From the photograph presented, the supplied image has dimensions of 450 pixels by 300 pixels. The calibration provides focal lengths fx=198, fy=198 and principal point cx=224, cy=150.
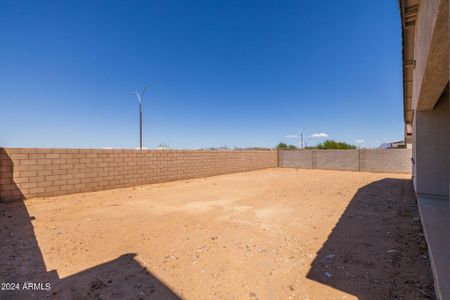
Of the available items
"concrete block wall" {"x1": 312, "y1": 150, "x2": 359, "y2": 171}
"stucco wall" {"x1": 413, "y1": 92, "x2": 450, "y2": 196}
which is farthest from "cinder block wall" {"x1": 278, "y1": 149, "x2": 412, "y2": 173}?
"stucco wall" {"x1": 413, "y1": 92, "x2": 450, "y2": 196}

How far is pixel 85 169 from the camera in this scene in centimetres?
622

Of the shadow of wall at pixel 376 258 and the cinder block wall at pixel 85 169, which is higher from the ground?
the cinder block wall at pixel 85 169

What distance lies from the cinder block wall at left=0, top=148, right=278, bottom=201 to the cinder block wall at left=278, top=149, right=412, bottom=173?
845 cm

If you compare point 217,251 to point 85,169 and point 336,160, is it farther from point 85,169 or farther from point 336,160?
point 336,160

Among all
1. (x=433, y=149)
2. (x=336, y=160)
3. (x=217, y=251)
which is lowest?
(x=217, y=251)

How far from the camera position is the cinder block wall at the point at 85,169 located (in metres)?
4.98

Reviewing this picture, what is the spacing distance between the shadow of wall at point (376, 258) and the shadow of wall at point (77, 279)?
160 centimetres

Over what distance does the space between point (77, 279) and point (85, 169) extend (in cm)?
521

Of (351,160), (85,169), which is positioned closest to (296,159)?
(351,160)

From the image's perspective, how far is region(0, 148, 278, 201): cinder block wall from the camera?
498 cm

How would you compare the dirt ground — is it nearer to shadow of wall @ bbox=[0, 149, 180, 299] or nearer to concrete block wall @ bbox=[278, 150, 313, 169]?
shadow of wall @ bbox=[0, 149, 180, 299]

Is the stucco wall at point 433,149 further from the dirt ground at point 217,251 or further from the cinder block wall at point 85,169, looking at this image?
→ the cinder block wall at point 85,169

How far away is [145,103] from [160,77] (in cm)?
229

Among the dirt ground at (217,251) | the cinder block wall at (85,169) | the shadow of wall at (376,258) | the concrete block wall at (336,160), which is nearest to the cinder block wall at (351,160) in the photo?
the concrete block wall at (336,160)
